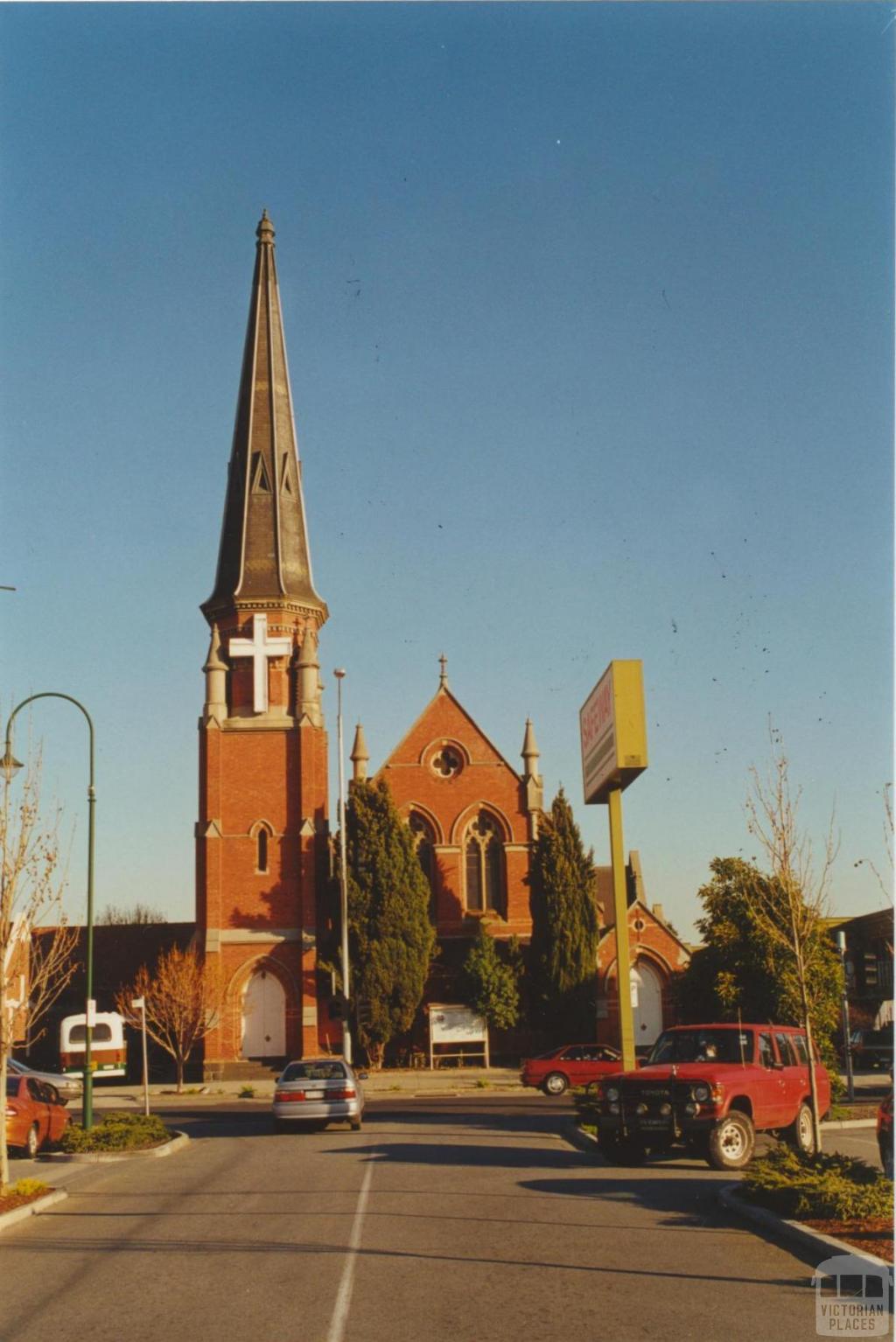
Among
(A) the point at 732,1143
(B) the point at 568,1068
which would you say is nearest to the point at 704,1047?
(A) the point at 732,1143

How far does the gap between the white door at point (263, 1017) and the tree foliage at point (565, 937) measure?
28.9 ft

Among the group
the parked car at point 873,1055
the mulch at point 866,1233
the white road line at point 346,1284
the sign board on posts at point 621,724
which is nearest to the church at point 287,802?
the parked car at point 873,1055

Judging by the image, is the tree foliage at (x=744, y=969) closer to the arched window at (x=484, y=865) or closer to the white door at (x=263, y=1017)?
the arched window at (x=484, y=865)

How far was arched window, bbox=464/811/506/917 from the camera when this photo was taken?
49.6 m

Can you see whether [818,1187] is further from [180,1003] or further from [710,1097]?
[180,1003]

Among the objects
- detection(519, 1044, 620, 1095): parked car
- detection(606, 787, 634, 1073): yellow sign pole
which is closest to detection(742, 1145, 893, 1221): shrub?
detection(606, 787, 634, 1073): yellow sign pole

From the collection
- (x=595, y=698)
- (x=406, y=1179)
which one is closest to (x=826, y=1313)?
(x=406, y=1179)

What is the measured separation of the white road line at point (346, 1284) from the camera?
316 inches

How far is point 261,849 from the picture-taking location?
1901 inches

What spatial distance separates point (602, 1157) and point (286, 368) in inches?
1749

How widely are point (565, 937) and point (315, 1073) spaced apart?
23561 millimetres

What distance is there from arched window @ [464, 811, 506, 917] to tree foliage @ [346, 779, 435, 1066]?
122 inches

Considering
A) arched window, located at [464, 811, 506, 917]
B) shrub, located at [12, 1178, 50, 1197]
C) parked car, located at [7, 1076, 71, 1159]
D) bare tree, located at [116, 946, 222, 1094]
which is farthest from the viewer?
arched window, located at [464, 811, 506, 917]

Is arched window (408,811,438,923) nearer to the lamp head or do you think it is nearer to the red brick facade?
the red brick facade
